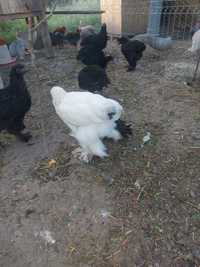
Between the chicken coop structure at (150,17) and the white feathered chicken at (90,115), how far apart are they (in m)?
5.00

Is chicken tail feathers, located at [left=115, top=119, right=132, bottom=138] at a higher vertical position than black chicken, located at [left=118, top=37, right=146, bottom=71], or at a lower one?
lower

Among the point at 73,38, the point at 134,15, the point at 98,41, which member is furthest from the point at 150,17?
the point at 98,41

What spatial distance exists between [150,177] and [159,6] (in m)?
5.56

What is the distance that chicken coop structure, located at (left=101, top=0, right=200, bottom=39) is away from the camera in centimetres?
662

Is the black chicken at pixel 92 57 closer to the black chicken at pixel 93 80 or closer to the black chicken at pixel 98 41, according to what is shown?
the black chicken at pixel 98 41

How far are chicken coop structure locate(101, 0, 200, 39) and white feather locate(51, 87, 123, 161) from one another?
5.04 meters

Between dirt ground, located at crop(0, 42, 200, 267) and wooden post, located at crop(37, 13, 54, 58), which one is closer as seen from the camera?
dirt ground, located at crop(0, 42, 200, 267)

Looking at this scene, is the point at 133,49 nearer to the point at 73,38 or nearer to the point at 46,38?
the point at 46,38

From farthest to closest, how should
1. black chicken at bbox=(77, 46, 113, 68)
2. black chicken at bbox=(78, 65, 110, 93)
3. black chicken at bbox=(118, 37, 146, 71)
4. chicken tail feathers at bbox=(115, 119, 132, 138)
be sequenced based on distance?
black chicken at bbox=(77, 46, 113, 68) → black chicken at bbox=(118, 37, 146, 71) → black chicken at bbox=(78, 65, 110, 93) → chicken tail feathers at bbox=(115, 119, 132, 138)

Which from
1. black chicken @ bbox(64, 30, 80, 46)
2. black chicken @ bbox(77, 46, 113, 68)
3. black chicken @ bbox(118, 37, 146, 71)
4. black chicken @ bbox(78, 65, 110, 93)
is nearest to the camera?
black chicken @ bbox(78, 65, 110, 93)

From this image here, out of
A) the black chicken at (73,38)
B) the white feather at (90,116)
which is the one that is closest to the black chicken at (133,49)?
the black chicken at (73,38)

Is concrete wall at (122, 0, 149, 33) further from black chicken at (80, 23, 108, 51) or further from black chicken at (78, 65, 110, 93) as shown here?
black chicken at (78, 65, 110, 93)

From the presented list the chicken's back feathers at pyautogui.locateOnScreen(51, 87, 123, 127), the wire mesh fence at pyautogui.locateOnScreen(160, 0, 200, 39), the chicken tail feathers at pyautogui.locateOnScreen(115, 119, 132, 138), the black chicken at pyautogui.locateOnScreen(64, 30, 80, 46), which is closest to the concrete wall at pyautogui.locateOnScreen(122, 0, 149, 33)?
the wire mesh fence at pyautogui.locateOnScreen(160, 0, 200, 39)

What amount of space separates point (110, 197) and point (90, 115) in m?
0.80
